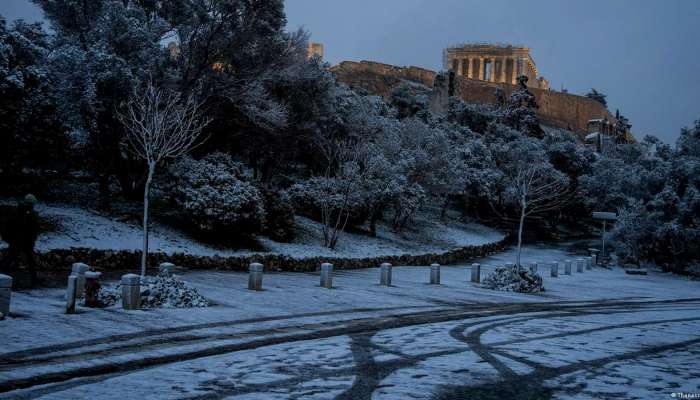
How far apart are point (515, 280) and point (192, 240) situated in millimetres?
11021

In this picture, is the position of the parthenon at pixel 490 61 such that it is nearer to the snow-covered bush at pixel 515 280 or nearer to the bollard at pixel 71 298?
the snow-covered bush at pixel 515 280

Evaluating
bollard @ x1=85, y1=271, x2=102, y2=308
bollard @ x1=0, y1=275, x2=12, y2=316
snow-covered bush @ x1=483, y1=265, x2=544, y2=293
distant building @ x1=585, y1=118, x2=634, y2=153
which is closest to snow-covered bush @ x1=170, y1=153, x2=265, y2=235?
snow-covered bush @ x1=483, y1=265, x2=544, y2=293

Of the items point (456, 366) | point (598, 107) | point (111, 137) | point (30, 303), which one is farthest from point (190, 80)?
point (598, 107)

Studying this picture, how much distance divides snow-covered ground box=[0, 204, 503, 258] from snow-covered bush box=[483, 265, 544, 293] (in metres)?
7.14

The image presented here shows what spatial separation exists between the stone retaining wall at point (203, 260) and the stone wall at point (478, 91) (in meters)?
57.7

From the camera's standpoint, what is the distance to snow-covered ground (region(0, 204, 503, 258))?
1725 centimetres

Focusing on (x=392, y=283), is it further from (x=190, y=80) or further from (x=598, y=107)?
(x=598, y=107)

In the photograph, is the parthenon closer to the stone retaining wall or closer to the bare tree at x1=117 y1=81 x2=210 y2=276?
the stone retaining wall

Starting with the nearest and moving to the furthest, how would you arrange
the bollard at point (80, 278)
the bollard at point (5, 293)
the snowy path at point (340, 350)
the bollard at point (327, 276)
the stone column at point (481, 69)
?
the snowy path at point (340, 350) < the bollard at point (5, 293) < the bollard at point (80, 278) < the bollard at point (327, 276) < the stone column at point (481, 69)

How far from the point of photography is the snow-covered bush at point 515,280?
61.9 feet

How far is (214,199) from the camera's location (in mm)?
20391

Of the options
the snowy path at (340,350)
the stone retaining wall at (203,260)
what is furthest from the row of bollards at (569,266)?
the snowy path at (340,350)

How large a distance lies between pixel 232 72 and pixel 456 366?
20487mm

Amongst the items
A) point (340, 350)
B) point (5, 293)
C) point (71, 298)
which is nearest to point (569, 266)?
point (340, 350)
